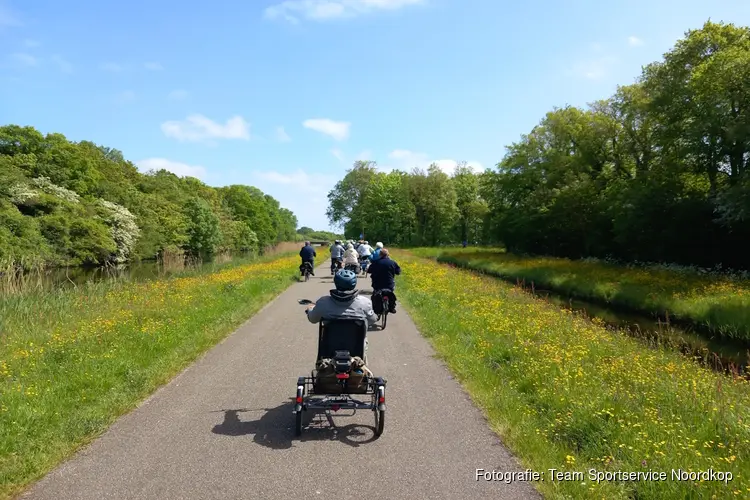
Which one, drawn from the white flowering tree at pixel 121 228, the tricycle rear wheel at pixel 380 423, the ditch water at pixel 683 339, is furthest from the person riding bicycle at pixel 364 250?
the white flowering tree at pixel 121 228

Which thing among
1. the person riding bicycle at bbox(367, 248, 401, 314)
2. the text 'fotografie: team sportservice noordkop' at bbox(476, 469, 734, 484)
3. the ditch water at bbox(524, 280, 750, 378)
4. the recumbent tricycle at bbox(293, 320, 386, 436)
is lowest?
the ditch water at bbox(524, 280, 750, 378)

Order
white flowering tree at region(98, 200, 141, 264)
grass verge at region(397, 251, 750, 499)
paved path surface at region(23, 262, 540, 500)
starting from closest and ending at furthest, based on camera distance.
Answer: paved path surface at region(23, 262, 540, 500) < grass verge at region(397, 251, 750, 499) < white flowering tree at region(98, 200, 141, 264)

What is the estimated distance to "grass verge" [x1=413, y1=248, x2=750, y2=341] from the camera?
46.3ft

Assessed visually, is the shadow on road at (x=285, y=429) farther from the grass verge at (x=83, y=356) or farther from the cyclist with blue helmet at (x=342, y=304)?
the grass verge at (x=83, y=356)

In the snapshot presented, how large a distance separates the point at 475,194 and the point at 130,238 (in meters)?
49.9

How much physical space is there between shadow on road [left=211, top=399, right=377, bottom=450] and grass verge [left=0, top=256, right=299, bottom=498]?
1.26 metres

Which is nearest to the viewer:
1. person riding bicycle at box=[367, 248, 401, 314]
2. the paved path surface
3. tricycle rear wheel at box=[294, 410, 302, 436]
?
the paved path surface

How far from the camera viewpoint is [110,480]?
379 cm

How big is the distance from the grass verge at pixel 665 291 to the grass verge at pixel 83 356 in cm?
1332

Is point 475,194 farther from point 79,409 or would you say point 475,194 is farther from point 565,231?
point 79,409

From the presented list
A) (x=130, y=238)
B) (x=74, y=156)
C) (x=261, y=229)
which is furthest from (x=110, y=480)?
(x=261, y=229)

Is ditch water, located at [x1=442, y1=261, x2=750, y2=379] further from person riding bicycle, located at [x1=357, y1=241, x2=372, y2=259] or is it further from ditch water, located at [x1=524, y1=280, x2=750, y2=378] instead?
person riding bicycle, located at [x1=357, y1=241, x2=372, y2=259]

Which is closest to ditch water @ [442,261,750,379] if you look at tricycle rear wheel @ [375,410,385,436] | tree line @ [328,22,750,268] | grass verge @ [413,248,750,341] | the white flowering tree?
grass verge @ [413,248,750,341]

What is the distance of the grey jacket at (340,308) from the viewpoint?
523cm
